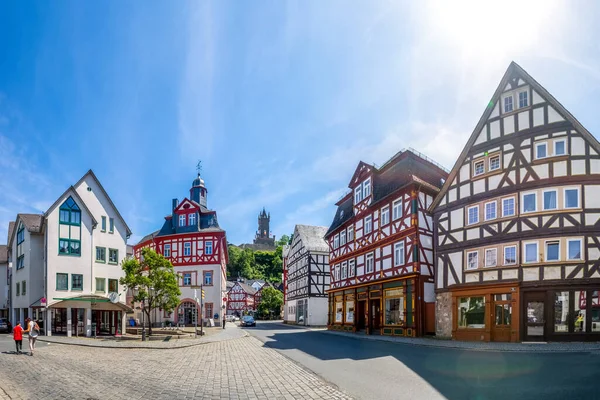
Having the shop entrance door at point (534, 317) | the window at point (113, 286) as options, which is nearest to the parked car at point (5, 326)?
the window at point (113, 286)

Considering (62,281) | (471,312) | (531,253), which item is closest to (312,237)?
(62,281)

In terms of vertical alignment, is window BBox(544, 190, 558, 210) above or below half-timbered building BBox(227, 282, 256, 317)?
above

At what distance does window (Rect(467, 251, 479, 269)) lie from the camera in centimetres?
2448

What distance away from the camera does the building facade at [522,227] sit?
67.6 feet

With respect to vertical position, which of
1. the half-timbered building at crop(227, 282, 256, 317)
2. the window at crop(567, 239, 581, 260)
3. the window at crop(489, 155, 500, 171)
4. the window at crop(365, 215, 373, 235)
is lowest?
the half-timbered building at crop(227, 282, 256, 317)

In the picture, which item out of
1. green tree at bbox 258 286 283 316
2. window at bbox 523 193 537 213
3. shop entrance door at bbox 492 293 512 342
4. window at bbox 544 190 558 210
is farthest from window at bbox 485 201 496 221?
green tree at bbox 258 286 283 316

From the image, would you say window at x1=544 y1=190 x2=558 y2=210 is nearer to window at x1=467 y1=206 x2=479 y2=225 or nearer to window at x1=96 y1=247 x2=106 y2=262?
window at x1=467 y1=206 x2=479 y2=225

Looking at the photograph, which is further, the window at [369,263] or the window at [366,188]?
the window at [366,188]

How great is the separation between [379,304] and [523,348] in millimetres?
15719

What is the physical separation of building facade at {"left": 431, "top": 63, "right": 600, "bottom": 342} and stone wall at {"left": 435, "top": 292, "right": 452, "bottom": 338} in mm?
58

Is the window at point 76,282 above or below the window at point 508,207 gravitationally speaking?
below

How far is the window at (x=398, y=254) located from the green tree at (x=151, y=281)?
15.2m

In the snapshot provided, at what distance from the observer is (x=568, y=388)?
31.8 feet

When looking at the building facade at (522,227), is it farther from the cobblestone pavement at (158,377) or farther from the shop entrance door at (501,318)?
the cobblestone pavement at (158,377)
